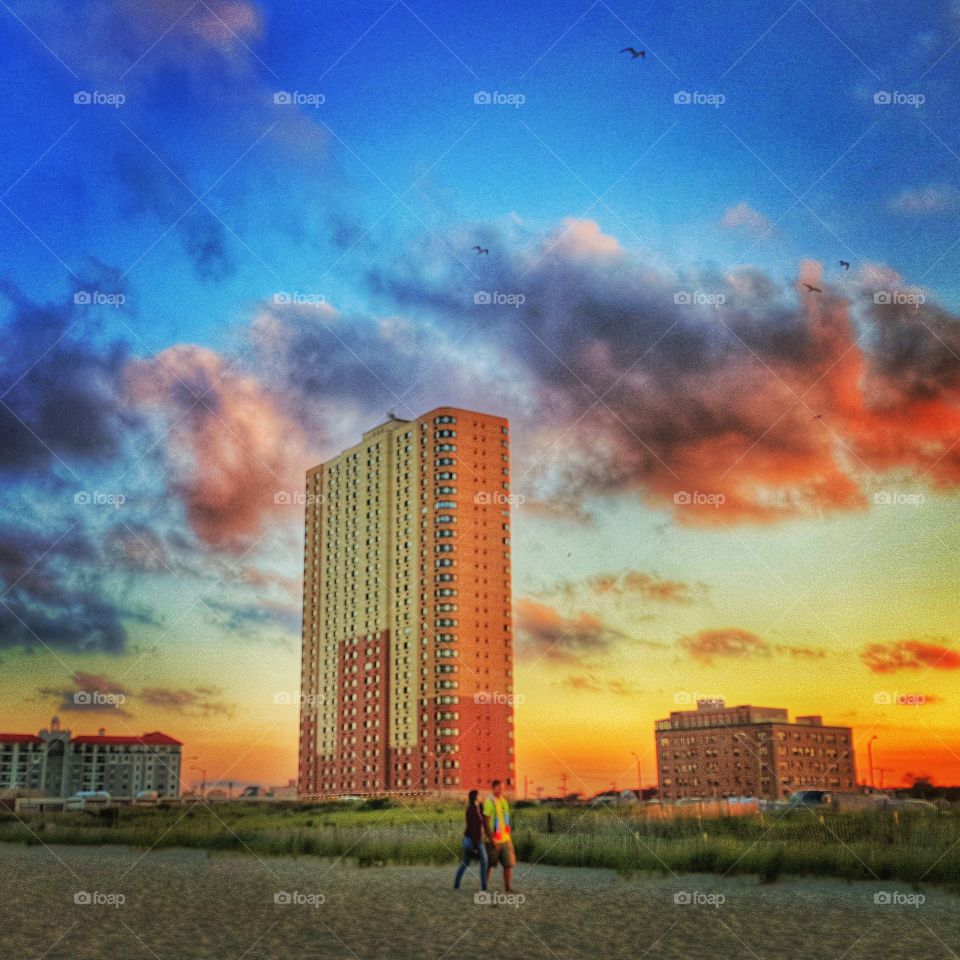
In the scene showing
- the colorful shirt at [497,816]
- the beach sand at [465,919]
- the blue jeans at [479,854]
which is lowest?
the beach sand at [465,919]

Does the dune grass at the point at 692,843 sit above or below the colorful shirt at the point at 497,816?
below

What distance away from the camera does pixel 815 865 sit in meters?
21.1

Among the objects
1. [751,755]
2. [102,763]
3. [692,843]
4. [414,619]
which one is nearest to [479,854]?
[692,843]

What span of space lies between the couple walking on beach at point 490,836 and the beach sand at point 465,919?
0.61 m

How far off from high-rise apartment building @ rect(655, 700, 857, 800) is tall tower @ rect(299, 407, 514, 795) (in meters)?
37.3

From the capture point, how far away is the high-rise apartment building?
14638cm

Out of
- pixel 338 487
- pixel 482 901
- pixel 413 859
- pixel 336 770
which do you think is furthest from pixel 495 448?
pixel 482 901

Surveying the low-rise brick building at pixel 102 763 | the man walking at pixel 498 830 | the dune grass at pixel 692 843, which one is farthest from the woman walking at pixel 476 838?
the low-rise brick building at pixel 102 763

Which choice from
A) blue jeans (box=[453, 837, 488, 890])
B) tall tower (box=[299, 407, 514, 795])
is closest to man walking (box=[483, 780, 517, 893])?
blue jeans (box=[453, 837, 488, 890])

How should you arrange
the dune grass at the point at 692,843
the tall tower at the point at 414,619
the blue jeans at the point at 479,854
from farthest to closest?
the tall tower at the point at 414,619
the dune grass at the point at 692,843
the blue jeans at the point at 479,854

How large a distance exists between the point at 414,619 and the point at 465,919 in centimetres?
11798

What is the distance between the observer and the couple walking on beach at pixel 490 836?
17.5 m

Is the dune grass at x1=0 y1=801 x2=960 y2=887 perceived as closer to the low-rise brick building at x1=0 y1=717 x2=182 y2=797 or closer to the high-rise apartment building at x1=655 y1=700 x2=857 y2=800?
the high-rise apartment building at x1=655 y1=700 x2=857 y2=800

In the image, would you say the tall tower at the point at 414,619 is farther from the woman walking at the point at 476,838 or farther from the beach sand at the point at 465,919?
the woman walking at the point at 476,838
